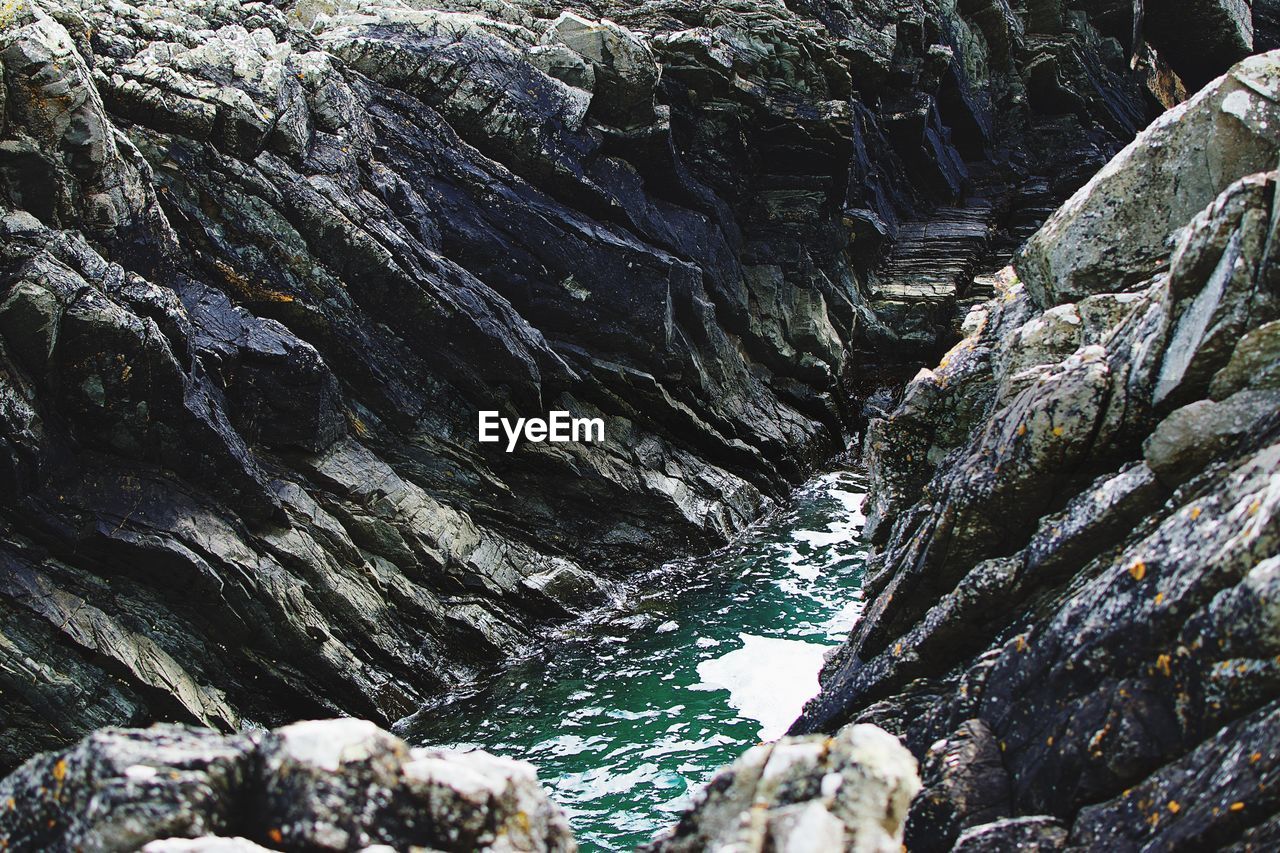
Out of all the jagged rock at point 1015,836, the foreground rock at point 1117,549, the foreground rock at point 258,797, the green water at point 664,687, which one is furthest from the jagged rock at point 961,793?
the green water at point 664,687

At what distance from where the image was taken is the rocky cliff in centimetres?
1886

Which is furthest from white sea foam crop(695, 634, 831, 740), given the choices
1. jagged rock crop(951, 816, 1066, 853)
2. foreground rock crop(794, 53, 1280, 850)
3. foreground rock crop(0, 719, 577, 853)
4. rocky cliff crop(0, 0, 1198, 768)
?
foreground rock crop(0, 719, 577, 853)

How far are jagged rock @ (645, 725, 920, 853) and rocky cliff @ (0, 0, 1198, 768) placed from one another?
14.2m

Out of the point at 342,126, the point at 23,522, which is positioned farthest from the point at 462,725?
the point at 342,126

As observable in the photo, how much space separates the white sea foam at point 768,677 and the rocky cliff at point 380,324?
500 centimetres

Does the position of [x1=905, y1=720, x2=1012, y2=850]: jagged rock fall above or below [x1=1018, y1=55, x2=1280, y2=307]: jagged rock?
below

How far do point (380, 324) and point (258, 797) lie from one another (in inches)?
796

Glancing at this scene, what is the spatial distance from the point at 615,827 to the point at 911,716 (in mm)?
5906

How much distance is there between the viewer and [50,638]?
56.6 ft

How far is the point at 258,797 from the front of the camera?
7008mm

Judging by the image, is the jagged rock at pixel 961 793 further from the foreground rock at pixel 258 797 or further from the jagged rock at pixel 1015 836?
the foreground rock at pixel 258 797

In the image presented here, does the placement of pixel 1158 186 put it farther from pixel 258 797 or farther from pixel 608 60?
pixel 608 60

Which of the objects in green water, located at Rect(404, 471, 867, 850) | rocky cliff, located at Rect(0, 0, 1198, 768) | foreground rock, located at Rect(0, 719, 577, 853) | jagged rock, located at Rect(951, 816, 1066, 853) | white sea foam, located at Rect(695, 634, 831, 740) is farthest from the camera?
white sea foam, located at Rect(695, 634, 831, 740)

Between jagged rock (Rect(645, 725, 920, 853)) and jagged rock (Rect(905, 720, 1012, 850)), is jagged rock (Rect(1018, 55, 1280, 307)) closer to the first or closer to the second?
jagged rock (Rect(905, 720, 1012, 850))
